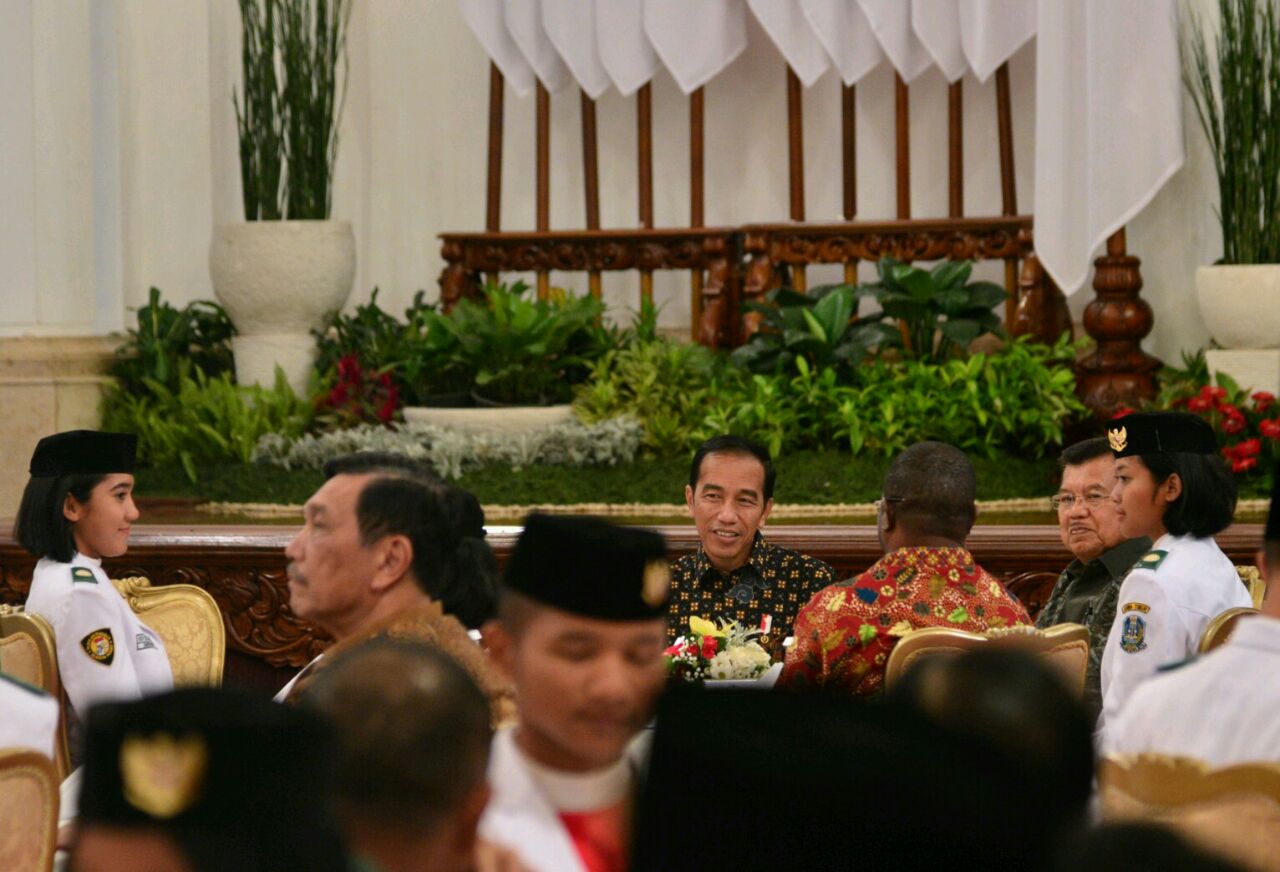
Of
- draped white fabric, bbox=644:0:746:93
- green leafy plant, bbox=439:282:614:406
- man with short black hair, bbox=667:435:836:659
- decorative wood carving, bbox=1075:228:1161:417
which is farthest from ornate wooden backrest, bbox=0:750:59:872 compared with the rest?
draped white fabric, bbox=644:0:746:93

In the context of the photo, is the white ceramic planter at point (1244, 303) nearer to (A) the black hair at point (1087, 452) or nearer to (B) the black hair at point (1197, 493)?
(A) the black hair at point (1087, 452)

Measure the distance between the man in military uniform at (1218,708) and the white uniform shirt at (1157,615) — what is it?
Answer: 1231mm

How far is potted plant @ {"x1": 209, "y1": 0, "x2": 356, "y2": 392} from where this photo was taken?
7.73 meters

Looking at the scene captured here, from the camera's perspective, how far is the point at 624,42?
26.8ft

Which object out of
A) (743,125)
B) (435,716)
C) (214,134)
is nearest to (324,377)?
(214,134)

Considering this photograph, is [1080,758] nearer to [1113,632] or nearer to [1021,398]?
[1113,632]

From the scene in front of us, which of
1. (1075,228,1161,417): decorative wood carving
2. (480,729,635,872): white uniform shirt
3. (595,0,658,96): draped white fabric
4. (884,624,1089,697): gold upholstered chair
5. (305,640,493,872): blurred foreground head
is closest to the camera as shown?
(305,640,493,872): blurred foreground head

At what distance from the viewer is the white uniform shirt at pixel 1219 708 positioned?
1782 millimetres

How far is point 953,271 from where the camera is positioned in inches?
289

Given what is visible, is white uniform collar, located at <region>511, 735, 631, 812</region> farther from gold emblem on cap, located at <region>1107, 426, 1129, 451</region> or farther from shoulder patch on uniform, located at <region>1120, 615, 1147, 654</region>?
gold emblem on cap, located at <region>1107, 426, 1129, 451</region>

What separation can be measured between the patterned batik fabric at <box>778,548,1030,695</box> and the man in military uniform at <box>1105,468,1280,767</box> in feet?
3.94

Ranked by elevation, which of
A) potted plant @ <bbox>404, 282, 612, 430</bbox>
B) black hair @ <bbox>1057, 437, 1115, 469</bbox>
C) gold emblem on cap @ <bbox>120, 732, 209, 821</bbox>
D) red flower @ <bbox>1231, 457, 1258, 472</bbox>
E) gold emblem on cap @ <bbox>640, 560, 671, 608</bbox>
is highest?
potted plant @ <bbox>404, 282, 612, 430</bbox>

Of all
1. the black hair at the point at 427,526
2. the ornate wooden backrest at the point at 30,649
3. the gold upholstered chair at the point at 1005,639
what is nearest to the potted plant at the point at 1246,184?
the gold upholstered chair at the point at 1005,639

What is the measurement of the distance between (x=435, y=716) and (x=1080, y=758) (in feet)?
1.59
